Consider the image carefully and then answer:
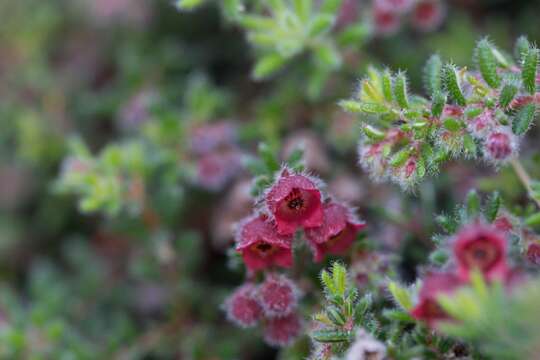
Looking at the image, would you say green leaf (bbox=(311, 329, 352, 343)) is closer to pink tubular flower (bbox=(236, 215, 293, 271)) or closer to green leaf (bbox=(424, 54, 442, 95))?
pink tubular flower (bbox=(236, 215, 293, 271))

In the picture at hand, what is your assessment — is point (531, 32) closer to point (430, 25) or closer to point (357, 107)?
point (430, 25)

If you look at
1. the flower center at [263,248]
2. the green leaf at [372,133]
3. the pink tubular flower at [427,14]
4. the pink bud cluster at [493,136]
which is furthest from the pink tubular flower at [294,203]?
the pink tubular flower at [427,14]

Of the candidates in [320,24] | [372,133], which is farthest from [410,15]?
[372,133]

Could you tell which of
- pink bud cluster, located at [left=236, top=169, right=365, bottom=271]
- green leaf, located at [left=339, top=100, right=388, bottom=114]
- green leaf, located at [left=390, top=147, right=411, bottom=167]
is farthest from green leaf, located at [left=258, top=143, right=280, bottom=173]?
green leaf, located at [left=390, top=147, right=411, bottom=167]

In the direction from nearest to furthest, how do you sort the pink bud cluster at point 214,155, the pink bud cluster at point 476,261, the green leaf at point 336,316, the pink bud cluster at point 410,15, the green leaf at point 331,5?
Result: the pink bud cluster at point 476,261
the green leaf at point 336,316
the green leaf at point 331,5
the pink bud cluster at point 410,15
the pink bud cluster at point 214,155

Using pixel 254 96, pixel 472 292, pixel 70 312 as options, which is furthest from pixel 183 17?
pixel 472 292

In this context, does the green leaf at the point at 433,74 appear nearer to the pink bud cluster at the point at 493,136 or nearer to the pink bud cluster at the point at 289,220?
the pink bud cluster at the point at 493,136
